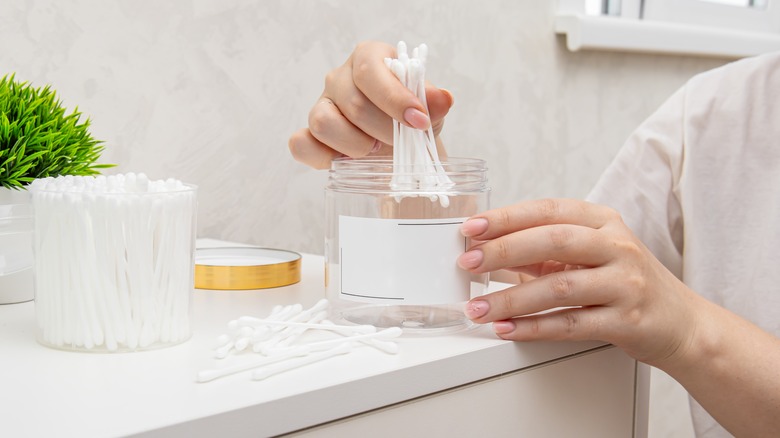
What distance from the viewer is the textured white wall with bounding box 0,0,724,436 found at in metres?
0.80

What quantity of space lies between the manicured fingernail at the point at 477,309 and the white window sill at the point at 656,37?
0.88 metres

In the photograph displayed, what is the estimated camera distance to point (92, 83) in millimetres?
806

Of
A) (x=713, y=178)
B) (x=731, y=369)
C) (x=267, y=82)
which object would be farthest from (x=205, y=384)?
(x=713, y=178)

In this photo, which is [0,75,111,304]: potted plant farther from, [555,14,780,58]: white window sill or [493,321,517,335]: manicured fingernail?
[555,14,780,58]: white window sill

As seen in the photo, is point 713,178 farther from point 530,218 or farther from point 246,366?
point 246,366

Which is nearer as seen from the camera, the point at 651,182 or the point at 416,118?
the point at 416,118

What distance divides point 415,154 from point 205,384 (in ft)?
0.70

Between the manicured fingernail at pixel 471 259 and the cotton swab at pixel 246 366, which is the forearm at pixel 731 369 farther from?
the cotton swab at pixel 246 366

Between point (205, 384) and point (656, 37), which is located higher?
point (656, 37)

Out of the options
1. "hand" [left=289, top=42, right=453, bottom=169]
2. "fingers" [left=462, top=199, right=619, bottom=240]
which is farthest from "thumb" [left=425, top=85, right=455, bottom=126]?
"fingers" [left=462, top=199, right=619, bottom=240]

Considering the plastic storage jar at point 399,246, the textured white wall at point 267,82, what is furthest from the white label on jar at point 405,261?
the textured white wall at point 267,82

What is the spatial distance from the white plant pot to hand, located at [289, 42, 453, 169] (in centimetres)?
23

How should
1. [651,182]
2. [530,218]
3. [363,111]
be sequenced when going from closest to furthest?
[530,218]
[363,111]
[651,182]

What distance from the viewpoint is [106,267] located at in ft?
1.44
